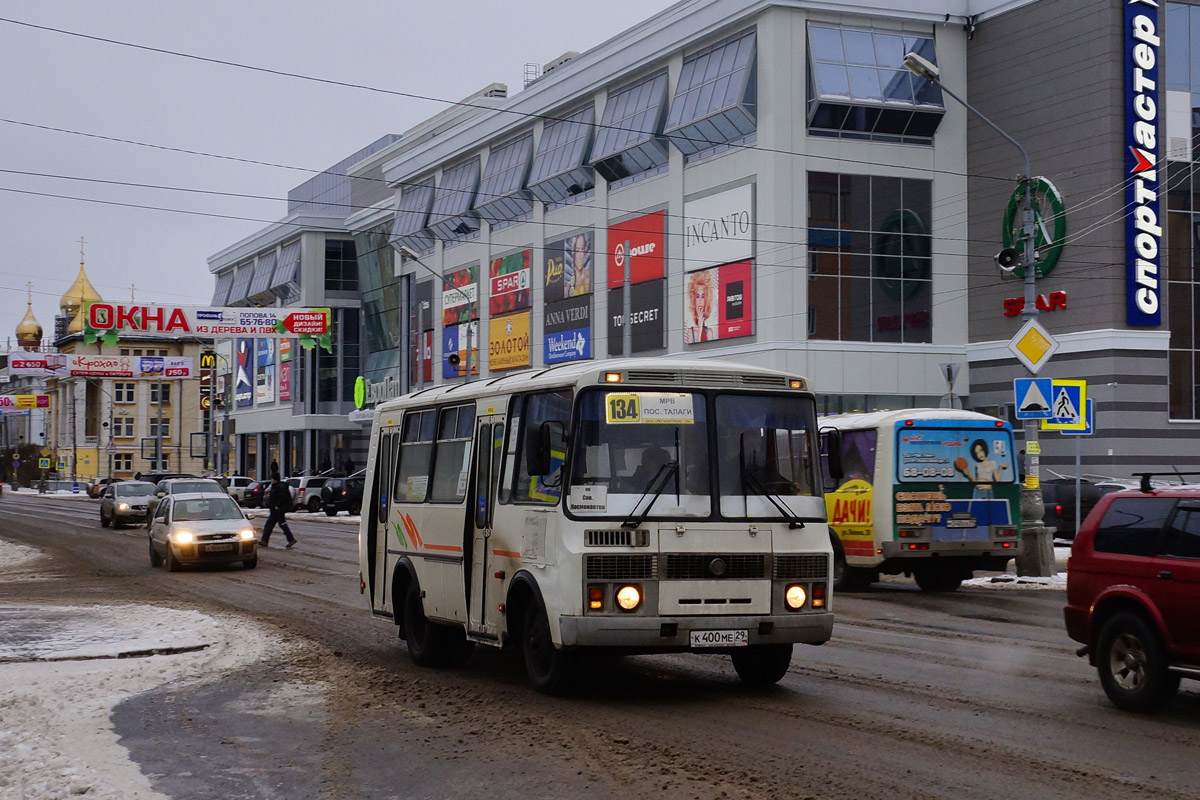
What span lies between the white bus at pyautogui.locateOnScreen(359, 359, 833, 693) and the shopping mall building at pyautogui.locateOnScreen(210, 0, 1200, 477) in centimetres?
2692

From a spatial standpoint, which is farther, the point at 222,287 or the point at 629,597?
the point at 222,287

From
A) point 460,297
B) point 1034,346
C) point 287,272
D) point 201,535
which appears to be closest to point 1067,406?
point 1034,346

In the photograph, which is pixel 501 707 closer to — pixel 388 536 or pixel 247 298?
pixel 388 536

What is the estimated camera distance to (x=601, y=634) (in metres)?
10.4

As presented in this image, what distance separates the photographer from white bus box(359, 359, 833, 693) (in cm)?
1059

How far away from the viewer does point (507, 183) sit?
207ft


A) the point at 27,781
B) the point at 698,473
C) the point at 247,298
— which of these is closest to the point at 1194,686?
the point at 698,473

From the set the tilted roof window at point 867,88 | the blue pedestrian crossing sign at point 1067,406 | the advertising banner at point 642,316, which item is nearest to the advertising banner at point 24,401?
the advertising banner at point 642,316

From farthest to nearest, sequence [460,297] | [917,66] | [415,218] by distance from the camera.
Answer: [415,218] < [460,297] < [917,66]

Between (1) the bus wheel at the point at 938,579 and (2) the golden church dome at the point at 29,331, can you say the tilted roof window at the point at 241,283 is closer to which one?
(2) the golden church dome at the point at 29,331

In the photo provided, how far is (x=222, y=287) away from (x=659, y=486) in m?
108

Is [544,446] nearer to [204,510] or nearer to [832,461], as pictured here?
[832,461]

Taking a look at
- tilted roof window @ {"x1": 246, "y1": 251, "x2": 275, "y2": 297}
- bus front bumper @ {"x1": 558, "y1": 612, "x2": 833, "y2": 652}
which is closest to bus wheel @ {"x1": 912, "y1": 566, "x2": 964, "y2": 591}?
bus front bumper @ {"x1": 558, "y1": 612, "x2": 833, "y2": 652}

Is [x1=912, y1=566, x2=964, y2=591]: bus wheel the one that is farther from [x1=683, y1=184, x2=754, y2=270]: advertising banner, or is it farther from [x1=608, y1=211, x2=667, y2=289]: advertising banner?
[x1=608, y1=211, x2=667, y2=289]: advertising banner
